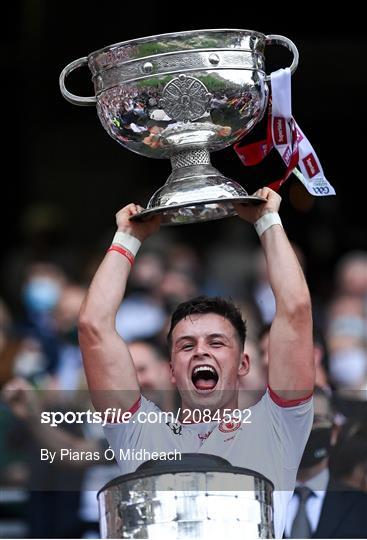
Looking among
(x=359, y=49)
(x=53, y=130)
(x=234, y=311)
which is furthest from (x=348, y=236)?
(x=234, y=311)

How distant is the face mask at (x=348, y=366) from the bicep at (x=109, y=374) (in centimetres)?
135

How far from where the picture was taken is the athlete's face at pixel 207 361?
3.70 m

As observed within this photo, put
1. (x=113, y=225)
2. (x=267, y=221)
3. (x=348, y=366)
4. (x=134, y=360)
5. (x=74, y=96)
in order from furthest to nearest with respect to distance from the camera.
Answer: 1. (x=113, y=225)
2. (x=348, y=366)
3. (x=134, y=360)
4. (x=74, y=96)
5. (x=267, y=221)

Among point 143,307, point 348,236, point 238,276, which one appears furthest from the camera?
point 348,236

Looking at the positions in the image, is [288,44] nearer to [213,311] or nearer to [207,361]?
[213,311]

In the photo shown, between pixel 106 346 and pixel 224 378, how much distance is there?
0.29 m

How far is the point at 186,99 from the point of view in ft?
12.3

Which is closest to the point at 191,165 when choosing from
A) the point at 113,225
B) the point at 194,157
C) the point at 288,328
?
the point at 194,157

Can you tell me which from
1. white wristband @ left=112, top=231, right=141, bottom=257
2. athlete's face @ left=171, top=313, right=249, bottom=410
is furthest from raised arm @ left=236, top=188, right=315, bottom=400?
white wristband @ left=112, top=231, right=141, bottom=257

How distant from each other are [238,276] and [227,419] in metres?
4.29

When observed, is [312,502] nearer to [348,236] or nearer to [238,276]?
[238,276]

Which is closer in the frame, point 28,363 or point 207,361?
point 207,361

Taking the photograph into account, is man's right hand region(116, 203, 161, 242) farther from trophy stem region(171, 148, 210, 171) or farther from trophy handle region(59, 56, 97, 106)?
trophy handle region(59, 56, 97, 106)

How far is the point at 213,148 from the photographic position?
3887 mm
